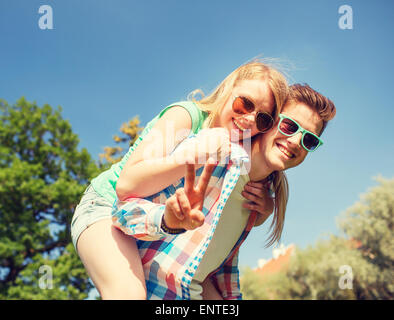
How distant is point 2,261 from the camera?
11977mm

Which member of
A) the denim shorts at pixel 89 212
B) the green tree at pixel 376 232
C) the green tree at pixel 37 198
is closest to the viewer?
the denim shorts at pixel 89 212

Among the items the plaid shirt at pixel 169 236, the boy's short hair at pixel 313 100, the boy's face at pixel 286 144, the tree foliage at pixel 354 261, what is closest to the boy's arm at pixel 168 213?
the plaid shirt at pixel 169 236

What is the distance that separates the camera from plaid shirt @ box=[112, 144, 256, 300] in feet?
4.37

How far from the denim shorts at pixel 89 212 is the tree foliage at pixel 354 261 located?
16.4 m

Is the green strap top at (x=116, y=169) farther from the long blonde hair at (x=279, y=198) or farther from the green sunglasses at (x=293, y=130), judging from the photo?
the long blonde hair at (x=279, y=198)

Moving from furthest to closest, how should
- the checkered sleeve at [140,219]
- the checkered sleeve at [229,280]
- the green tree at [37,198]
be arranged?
the green tree at [37,198]
the checkered sleeve at [229,280]
the checkered sleeve at [140,219]

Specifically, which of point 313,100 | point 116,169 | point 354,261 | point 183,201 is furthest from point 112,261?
point 354,261

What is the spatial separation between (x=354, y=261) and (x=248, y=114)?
19.4 m

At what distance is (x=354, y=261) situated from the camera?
17844 mm

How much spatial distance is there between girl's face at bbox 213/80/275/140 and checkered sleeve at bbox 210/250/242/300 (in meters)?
0.85

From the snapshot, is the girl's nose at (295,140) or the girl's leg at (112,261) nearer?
the girl's leg at (112,261)

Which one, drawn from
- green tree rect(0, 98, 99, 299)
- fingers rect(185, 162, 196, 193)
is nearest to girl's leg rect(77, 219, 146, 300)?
fingers rect(185, 162, 196, 193)

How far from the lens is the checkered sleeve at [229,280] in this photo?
2.05m

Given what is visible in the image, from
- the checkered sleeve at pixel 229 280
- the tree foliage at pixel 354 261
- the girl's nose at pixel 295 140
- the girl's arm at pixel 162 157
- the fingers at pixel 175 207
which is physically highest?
the girl's nose at pixel 295 140
